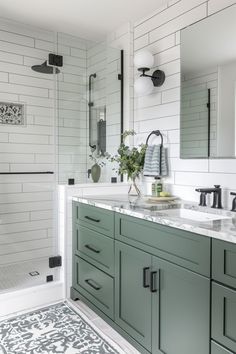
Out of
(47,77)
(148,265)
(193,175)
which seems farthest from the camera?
(47,77)

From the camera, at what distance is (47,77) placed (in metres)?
2.95

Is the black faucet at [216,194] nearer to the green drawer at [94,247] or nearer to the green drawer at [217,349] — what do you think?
the green drawer at [94,247]

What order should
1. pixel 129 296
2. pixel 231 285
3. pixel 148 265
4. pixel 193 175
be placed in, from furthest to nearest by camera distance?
pixel 193 175 < pixel 129 296 < pixel 148 265 < pixel 231 285

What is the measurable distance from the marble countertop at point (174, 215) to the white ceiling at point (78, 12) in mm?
1510

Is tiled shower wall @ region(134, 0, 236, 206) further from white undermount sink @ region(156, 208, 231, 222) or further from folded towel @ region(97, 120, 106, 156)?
folded towel @ region(97, 120, 106, 156)

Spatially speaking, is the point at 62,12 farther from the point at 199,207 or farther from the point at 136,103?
the point at 199,207

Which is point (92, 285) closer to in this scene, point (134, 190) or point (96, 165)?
point (134, 190)

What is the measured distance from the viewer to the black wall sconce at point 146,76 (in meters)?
2.42

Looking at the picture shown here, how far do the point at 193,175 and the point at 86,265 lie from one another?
103cm

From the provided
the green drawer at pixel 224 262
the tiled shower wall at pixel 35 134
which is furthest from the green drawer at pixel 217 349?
the tiled shower wall at pixel 35 134

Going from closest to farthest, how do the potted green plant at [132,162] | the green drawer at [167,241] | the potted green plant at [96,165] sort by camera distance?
the green drawer at [167,241] < the potted green plant at [132,162] < the potted green plant at [96,165]

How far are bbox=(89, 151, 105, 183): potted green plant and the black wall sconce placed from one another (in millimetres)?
672

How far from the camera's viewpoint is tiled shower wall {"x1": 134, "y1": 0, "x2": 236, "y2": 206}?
2.05 m

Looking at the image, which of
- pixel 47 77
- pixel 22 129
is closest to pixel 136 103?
pixel 47 77
